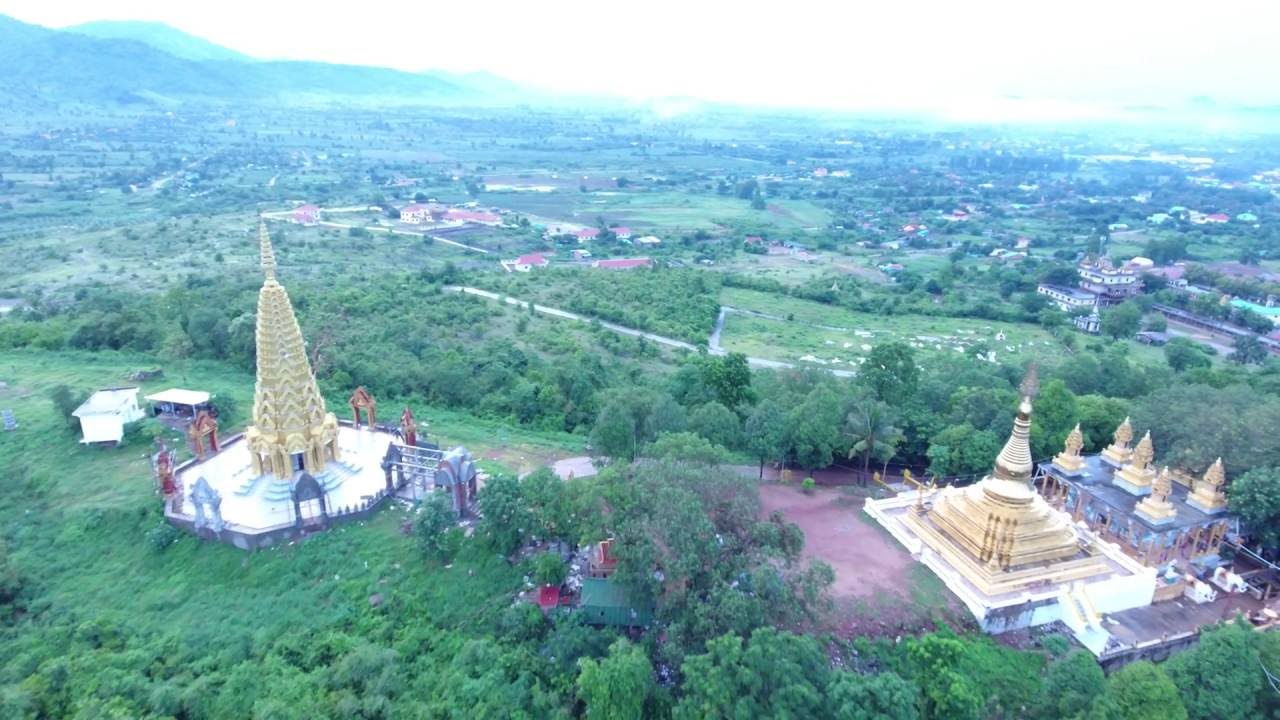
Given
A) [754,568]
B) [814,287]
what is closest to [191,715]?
[754,568]

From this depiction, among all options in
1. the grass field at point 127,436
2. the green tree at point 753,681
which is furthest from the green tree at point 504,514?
the green tree at point 753,681

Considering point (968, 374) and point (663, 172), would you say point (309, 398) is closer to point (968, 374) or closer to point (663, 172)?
point (968, 374)

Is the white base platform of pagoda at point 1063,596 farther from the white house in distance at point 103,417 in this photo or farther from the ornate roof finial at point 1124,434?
the white house in distance at point 103,417

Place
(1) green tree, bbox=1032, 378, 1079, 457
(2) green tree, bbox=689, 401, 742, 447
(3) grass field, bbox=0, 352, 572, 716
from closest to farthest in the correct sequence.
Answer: (3) grass field, bbox=0, 352, 572, 716 < (2) green tree, bbox=689, 401, 742, 447 < (1) green tree, bbox=1032, 378, 1079, 457

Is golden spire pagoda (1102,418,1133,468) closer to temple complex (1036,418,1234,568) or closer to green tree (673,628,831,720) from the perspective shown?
temple complex (1036,418,1234,568)

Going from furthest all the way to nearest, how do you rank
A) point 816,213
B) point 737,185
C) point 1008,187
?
point 1008,187
point 737,185
point 816,213

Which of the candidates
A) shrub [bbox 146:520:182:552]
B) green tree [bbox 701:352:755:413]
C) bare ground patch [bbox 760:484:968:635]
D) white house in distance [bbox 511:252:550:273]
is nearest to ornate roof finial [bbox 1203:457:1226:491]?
bare ground patch [bbox 760:484:968:635]
